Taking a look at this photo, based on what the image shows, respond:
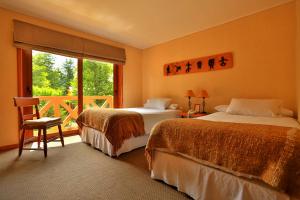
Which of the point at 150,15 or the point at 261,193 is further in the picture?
the point at 150,15

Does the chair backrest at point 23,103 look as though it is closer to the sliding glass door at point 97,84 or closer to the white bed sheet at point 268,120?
the sliding glass door at point 97,84

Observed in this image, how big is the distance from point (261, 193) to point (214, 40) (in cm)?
288

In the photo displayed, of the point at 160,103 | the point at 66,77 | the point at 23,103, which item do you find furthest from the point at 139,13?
the point at 23,103

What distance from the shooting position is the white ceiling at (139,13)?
2.38 metres

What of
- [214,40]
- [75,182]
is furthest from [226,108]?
[75,182]

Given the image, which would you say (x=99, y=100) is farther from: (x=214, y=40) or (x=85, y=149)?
(x=214, y=40)

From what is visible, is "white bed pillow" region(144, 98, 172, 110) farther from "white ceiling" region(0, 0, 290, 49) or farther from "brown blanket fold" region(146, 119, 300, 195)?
"brown blanket fold" region(146, 119, 300, 195)

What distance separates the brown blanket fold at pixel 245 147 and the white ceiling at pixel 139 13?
1.98 metres

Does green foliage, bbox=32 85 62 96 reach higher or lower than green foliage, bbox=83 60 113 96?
lower

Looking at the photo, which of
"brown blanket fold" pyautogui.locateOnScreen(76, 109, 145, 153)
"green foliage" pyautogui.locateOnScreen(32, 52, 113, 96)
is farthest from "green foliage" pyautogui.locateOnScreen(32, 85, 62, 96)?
"brown blanket fold" pyautogui.locateOnScreen(76, 109, 145, 153)

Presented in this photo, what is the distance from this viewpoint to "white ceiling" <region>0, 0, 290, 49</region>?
238 centimetres

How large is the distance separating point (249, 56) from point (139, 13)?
2.07m

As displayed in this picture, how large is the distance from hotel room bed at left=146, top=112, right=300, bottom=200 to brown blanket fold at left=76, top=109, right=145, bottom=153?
75 centimetres

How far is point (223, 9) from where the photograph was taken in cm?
255
